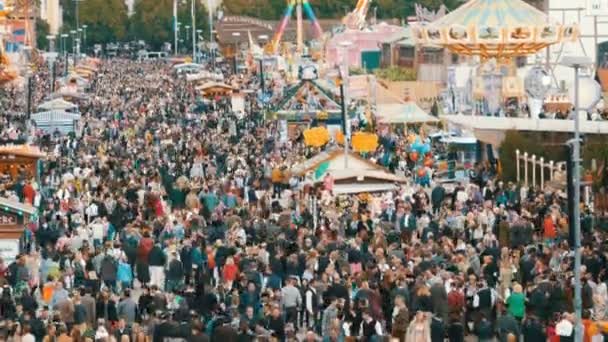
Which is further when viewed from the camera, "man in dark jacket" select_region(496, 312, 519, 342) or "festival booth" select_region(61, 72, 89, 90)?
"festival booth" select_region(61, 72, 89, 90)

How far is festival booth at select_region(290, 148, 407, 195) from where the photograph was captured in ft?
127

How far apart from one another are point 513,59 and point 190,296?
1212 inches

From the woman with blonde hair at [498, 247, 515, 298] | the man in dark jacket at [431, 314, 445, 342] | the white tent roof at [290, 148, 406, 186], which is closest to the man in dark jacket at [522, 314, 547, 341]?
the man in dark jacket at [431, 314, 445, 342]

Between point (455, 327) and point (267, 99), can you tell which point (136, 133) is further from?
point (455, 327)

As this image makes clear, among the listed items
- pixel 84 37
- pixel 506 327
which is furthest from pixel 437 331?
pixel 84 37

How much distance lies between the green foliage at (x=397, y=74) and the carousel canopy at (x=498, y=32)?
90.7 feet

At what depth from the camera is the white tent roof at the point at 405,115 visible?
185ft

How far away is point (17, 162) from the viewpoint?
41.8 meters

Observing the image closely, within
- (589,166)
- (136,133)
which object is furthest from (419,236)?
(136,133)

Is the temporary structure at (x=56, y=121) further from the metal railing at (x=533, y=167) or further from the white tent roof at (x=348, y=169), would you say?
the white tent roof at (x=348, y=169)

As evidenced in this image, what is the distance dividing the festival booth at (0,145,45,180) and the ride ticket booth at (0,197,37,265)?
33.4 feet

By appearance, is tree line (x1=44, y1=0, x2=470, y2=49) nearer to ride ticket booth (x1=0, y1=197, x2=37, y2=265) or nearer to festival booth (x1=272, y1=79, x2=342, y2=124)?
festival booth (x1=272, y1=79, x2=342, y2=124)

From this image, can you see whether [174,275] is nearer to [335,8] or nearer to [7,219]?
[7,219]

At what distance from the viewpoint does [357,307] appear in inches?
978
